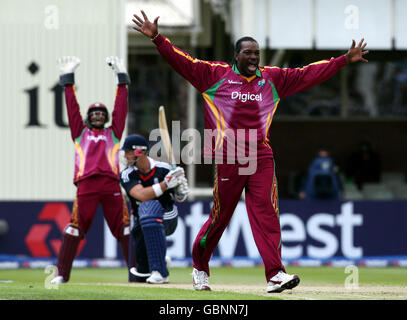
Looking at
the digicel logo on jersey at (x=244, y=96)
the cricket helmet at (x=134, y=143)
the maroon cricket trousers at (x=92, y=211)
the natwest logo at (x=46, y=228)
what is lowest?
the natwest logo at (x=46, y=228)

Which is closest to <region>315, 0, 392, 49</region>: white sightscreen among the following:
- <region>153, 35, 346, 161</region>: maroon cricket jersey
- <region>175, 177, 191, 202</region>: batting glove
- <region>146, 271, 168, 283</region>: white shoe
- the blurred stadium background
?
the blurred stadium background

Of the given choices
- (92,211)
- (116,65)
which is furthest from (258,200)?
(116,65)

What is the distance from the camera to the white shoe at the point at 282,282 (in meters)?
8.03

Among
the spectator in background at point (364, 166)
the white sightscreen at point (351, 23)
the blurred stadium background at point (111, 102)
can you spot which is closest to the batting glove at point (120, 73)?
the blurred stadium background at point (111, 102)

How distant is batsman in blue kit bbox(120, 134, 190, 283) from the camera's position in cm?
997

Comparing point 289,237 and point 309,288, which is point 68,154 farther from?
point 309,288

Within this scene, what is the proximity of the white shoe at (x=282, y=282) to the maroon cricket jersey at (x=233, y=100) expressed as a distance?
1.00 meters

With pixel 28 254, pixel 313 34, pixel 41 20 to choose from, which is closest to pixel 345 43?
pixel 313 34

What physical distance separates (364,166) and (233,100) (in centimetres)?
1506

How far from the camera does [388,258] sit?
52.5 ft

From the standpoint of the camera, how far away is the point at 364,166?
2291 centimetres

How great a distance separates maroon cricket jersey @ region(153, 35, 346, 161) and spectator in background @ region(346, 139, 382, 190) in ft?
47.5

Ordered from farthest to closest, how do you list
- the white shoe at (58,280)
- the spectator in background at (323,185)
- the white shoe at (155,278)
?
the spectator in background at (323,185), the white shoe at (58,280), the white shoe at (155,278)

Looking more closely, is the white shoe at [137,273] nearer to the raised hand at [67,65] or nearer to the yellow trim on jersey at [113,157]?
the yellow trim on jersey at [113,157]
